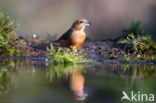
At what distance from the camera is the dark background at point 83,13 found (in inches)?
758

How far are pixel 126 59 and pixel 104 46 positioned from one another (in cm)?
128

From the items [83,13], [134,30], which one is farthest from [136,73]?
[83,13]

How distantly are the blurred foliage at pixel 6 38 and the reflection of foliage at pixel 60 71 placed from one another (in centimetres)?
144

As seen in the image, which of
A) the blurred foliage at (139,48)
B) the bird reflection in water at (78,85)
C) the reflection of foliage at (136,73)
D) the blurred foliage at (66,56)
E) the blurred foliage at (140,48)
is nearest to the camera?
the bird reflection in water at (78,85)

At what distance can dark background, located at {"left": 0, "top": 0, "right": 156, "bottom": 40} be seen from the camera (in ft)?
63.2

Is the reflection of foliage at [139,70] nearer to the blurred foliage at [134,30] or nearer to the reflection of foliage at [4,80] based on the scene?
the reflection of foliage at [4,80]

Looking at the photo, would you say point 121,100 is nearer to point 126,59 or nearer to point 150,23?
point 126,59

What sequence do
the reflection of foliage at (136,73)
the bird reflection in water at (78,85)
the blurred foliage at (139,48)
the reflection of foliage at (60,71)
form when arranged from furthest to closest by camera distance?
the blurred foliage at (139,48), the reflection of foliage at (60,71), the reflection of foliage at (136,73), the bird reflection in water at (78,85)

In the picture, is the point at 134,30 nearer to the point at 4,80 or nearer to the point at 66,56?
the point at 66,56

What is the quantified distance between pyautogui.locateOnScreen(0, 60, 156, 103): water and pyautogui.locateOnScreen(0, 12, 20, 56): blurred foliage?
2.03ft

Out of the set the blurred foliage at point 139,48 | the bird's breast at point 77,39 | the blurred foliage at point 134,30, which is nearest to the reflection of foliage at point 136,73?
the blurred foliage at point 139,48

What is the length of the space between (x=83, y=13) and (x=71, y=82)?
1073cm

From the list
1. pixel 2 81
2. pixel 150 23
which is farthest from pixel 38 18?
pixel 2 81

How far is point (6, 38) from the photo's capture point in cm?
1238
